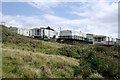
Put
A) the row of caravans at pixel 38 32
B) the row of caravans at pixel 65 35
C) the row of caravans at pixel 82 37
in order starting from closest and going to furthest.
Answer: the row of caravans at pixel 38 32, the row of caravans at pixel 65 35, the row of caravans at pixel 82 37

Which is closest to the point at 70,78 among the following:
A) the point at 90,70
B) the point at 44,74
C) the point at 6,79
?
the point at 44,74

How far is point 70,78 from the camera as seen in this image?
16.0 m

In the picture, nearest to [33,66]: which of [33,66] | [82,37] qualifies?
[33,66]

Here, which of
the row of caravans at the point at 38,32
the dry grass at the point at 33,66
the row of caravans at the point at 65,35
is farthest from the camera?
the row of caravans at the point at 65,35

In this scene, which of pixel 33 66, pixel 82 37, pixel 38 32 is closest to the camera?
pixel 33 66

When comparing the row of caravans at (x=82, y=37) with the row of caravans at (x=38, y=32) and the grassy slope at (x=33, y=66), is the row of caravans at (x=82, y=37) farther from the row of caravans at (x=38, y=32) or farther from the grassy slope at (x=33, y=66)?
the grassy slope at (x=33, y=66)

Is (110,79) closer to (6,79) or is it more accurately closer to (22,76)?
(22,76)

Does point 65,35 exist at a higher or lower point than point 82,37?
higher

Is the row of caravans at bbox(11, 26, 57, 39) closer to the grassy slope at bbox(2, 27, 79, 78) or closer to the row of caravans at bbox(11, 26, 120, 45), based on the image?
the row of caravans at bbox(11, 26, 120, 45)

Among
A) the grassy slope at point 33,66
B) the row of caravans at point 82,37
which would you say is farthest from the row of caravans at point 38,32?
the grassy slope at point 33,66

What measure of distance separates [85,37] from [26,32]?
1005 inches

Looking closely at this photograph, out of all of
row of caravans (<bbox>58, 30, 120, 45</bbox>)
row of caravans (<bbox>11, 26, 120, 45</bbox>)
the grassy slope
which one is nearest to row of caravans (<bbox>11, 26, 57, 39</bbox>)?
row of caravans (<bbox>11, 26, 120, 45</bbox>)

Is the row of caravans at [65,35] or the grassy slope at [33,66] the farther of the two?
the row of caravans at [65,35]

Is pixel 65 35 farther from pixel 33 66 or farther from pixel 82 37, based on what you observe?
pixel 33 66
